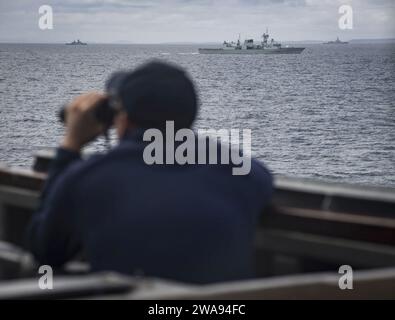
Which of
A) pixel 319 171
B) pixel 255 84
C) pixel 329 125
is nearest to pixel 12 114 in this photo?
pixel 329 125

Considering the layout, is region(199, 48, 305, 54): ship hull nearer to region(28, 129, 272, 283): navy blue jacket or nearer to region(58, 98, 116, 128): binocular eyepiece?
region(58, 98, 116, 128): binocular eyepiece

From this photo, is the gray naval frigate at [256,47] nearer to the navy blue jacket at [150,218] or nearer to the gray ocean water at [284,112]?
the gray ocean water at [284,112]

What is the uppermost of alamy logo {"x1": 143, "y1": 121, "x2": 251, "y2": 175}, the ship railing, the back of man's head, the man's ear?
the back of man's head

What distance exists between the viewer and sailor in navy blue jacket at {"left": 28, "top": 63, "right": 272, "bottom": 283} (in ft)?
10.3

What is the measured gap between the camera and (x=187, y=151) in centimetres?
332

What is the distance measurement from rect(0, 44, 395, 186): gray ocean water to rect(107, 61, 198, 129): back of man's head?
12518mm

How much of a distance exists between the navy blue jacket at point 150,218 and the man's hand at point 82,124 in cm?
19

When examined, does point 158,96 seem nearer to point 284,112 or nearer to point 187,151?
point 187,151

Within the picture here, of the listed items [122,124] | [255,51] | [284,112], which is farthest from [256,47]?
[122,124]

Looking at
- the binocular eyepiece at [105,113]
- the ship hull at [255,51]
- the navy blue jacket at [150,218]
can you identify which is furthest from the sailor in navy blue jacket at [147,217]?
the ship hull at [255,51]

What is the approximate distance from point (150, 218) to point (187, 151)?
1.05 ft

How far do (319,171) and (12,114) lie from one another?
30449 mm

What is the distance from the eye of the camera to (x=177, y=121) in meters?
3.29

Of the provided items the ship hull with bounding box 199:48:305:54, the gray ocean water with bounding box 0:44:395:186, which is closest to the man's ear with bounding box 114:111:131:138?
the gray ocean water with bounding box 0:44:395:186
